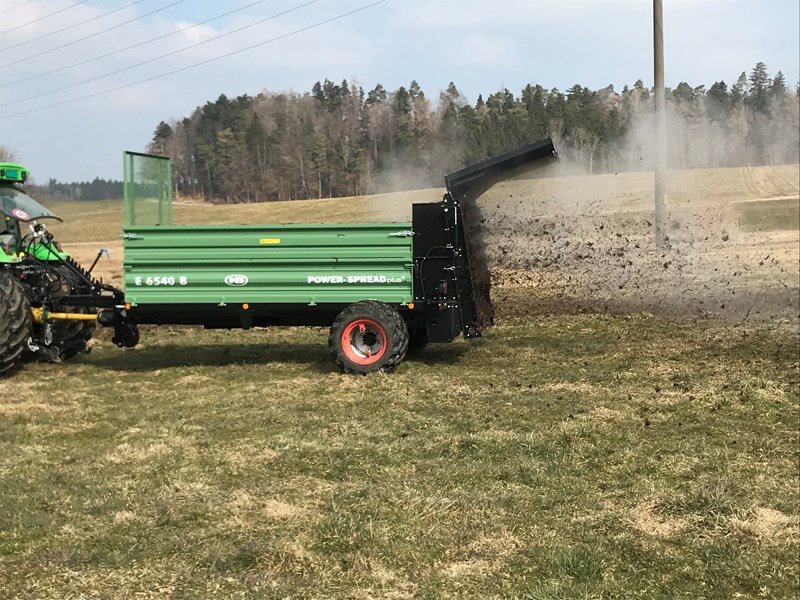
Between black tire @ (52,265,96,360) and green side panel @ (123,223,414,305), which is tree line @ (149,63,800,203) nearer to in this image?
green side panel @ (123,223,414,305)

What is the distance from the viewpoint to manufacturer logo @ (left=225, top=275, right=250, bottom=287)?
8.98 meters

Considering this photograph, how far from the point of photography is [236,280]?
354 inches

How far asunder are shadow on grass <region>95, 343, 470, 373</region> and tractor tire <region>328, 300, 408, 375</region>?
52 cm

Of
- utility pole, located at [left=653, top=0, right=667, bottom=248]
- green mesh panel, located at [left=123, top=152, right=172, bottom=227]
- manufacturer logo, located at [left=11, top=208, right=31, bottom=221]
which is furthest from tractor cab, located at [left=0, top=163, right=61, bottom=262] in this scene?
utility pole, located at [left=653, top=0, right=667, bottom=248]

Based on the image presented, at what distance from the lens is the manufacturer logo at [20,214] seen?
392 inches

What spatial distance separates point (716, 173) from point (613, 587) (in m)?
9.02

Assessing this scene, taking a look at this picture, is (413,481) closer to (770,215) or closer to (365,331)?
(365,331)

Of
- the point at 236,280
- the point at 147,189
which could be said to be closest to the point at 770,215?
the point at 236,280

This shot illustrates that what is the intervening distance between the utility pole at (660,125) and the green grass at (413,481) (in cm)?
305

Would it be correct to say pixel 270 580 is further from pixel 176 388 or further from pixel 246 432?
pixel 176 388

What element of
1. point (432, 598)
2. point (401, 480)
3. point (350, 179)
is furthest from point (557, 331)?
point (350, 179)

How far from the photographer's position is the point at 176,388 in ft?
28.1

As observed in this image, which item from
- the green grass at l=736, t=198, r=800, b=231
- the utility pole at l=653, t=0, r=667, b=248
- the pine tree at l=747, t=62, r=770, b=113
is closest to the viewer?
the pine tree at l=747, t=62, r=770, b=113

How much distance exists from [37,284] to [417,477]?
685 centimetres
